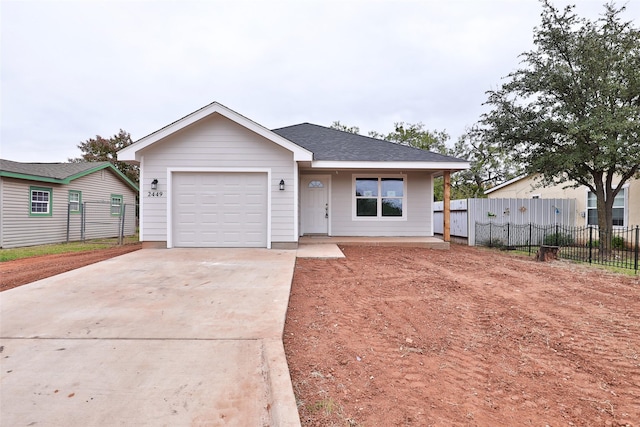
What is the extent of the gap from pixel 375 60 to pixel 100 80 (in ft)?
45.6

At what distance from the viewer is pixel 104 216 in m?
16.2

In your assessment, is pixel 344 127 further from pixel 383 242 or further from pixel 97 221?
pixel 383 242

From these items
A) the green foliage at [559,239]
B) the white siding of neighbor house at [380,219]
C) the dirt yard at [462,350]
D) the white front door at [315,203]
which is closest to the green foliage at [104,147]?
the white front door at [315,203]

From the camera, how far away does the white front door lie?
38.1 ft

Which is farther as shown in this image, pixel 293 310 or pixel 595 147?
pixel 595 147

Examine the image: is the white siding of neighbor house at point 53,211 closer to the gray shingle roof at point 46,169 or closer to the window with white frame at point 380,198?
the gray shingle roof at point 46,169


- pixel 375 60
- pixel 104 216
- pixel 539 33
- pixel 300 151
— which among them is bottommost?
pixel 104 216

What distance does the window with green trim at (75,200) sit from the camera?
14281 mm

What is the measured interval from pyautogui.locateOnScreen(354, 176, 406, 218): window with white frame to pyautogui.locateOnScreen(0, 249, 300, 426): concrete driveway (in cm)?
707

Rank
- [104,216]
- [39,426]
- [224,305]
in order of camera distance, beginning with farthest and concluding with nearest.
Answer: [104,216] → [224,305] → [39,426]

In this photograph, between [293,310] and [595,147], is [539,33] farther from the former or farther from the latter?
[293,310]

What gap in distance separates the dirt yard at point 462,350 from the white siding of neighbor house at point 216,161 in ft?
10.6

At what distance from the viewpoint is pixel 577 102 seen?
9.88 metres

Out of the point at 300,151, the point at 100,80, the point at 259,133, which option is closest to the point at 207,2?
the point at 259,133
